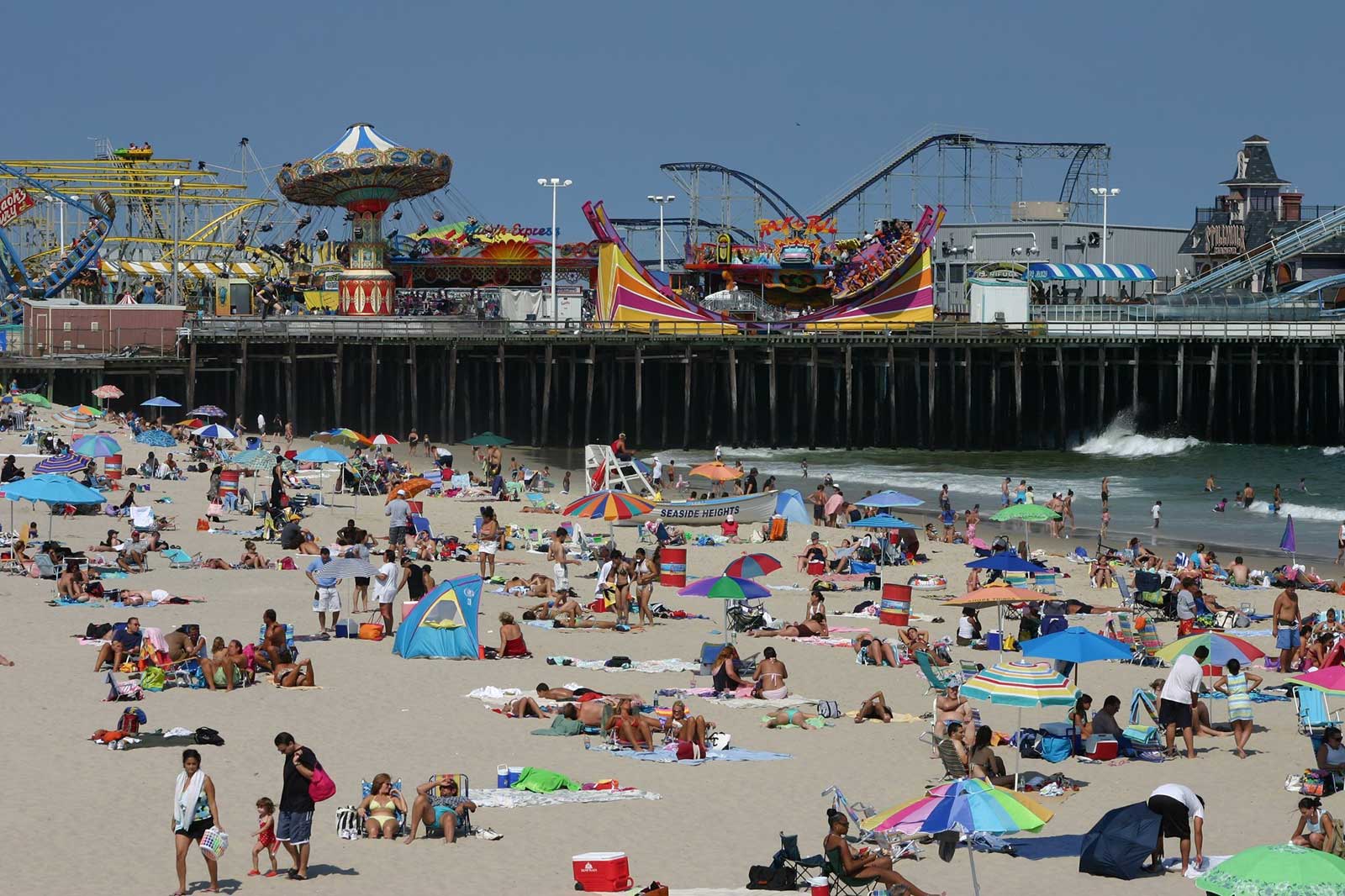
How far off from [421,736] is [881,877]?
487 centimetres

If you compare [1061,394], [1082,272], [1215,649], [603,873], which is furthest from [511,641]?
[1082,272]

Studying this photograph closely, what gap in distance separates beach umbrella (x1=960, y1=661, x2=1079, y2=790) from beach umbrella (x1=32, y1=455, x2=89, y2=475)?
16103 millimetres

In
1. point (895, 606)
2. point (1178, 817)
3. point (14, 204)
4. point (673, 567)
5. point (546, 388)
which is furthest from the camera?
point (14, 204)

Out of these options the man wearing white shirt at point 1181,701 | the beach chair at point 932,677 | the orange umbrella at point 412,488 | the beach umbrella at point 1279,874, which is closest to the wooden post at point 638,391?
the orange umbrella at point 412,488

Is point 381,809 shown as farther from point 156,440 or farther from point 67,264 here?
point 67,264

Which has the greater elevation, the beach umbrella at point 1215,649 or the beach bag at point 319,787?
the beach umbrella at point 1215,649

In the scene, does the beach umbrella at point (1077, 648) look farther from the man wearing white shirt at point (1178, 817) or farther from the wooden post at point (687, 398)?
the wooden post at point (687, 398)

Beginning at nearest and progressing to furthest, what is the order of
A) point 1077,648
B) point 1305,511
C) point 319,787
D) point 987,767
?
point 319,787 → point 987,767 → point 1077,648 → point 1305,511

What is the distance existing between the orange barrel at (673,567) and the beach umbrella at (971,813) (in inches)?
475

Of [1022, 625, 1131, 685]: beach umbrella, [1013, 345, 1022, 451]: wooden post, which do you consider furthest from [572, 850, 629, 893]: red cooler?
[1013, 345, 1022, 451]: wooden post

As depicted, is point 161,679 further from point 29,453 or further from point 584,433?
point 584,433

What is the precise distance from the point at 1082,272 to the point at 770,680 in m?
45.7

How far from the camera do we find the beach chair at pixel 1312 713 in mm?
15039

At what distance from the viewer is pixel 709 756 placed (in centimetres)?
1386
